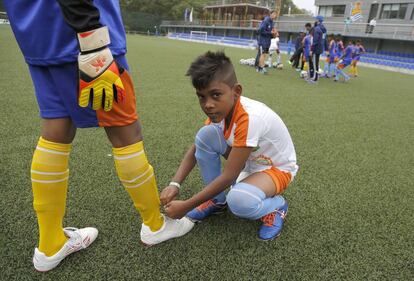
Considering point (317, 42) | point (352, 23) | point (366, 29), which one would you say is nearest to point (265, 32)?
point (317, 42)

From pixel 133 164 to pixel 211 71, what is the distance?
53 cm

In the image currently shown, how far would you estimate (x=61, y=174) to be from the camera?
1.33 meters

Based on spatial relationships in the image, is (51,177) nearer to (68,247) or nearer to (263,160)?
(68,247)

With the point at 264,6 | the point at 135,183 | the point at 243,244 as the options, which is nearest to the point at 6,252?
the point at 135,183

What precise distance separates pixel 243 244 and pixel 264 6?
49.9 metres

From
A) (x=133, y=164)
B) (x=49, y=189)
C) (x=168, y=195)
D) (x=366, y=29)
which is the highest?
(x=366, y=29)

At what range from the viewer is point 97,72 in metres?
1.05

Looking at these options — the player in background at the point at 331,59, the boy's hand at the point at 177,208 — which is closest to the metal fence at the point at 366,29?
the player in background at the point at 331,59

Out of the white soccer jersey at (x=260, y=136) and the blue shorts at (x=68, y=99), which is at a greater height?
the blue shorts at (x=68, y=99)

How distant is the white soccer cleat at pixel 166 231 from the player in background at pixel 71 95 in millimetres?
62

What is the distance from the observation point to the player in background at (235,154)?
1.39m

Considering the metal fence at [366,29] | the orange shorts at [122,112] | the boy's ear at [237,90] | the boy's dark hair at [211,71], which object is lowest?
the orange shorts at [122,112]

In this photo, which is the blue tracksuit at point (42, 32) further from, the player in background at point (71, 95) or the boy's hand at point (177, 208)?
the boy's hand at point (177, 208)

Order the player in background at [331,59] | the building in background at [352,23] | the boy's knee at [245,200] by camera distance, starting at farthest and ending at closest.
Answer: the building in background at [352,23]
the player in background at [331,59]
the boy's knee at [245,200]
